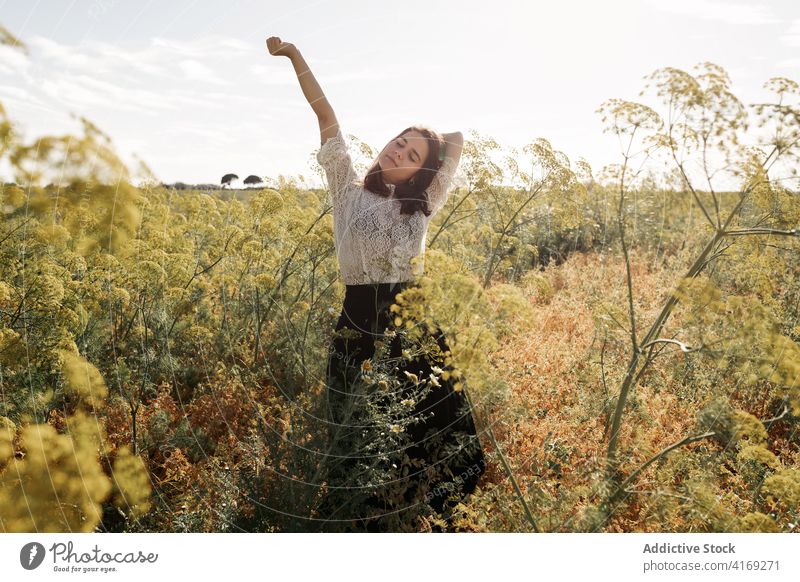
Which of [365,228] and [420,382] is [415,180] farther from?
[420,382]

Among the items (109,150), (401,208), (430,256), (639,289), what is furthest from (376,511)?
(639,289)

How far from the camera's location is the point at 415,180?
2.65 m

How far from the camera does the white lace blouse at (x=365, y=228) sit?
8.46ft

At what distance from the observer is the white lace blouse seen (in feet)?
8.46

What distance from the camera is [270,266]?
3.83m

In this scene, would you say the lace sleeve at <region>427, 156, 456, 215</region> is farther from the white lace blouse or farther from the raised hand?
the raised hand

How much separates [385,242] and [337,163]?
0.42 meters

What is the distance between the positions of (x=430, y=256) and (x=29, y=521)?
66.9 inches

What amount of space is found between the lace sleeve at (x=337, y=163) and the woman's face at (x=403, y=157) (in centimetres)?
16

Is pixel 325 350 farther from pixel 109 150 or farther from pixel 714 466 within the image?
pixel 714 466

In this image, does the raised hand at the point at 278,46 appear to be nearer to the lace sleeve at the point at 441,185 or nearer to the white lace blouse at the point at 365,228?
the white lace blouse at the point at 365,228
